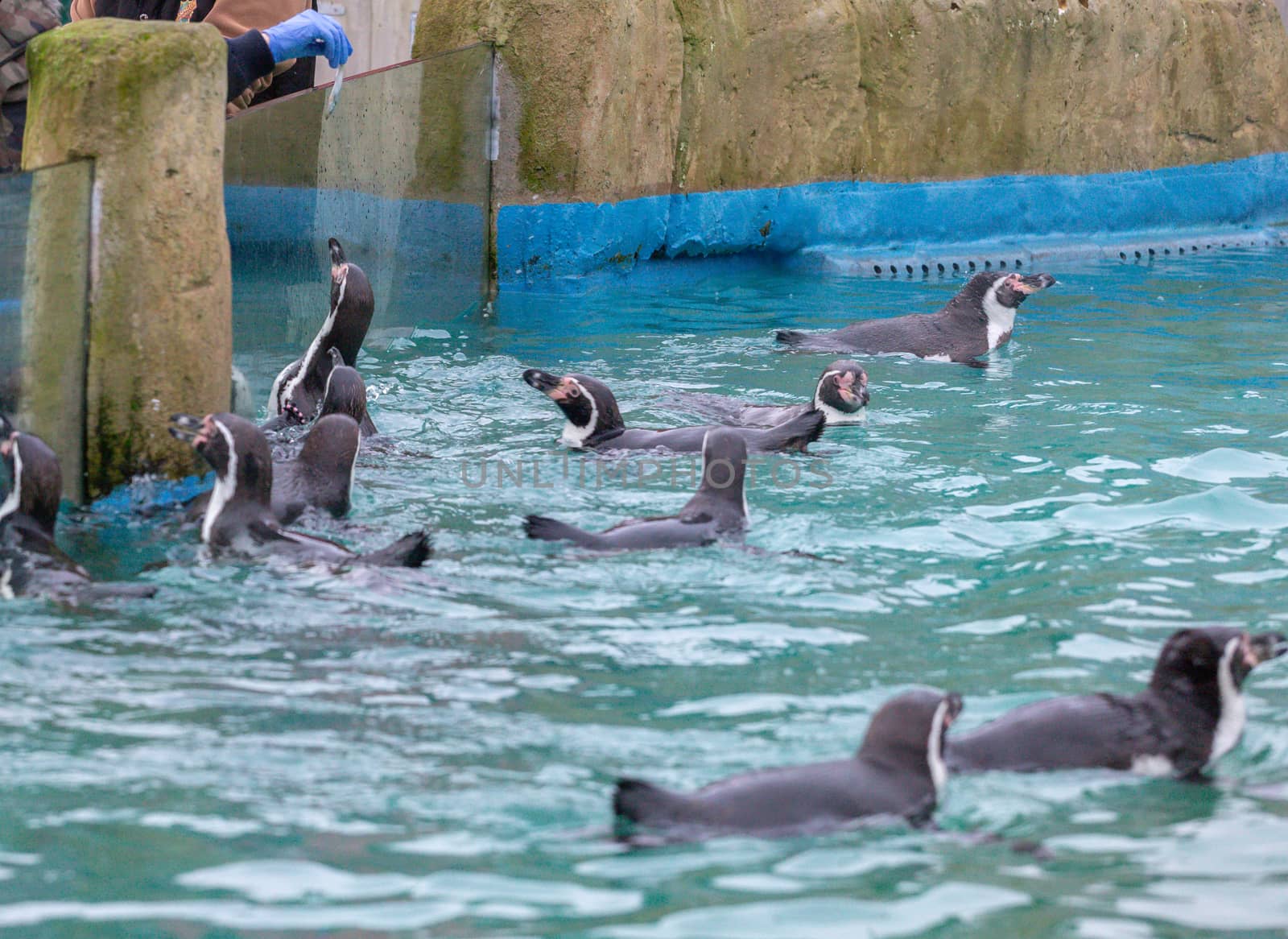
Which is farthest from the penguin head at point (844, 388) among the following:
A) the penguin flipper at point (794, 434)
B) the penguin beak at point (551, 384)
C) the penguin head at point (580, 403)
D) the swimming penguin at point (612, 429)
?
the penguin beak at point (551, 384)

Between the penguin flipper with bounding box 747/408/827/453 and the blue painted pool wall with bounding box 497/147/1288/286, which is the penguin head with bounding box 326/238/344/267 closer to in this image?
the penguin flipper with bounding box 747/408/827/453

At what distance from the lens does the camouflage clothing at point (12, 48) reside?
23.7ft

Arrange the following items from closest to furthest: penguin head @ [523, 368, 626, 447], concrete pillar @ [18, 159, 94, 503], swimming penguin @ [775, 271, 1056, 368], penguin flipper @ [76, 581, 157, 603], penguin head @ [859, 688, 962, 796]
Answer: penguin head @ [859, 688, 962, 796]
penguin flipper @ [76, 581, 157, 603]
concrete pillar @ [18, 159, 94, 503]
penguin head @ [523, 368, 626, 447]
swimming penguin @ [775, 271, 1056, 368]

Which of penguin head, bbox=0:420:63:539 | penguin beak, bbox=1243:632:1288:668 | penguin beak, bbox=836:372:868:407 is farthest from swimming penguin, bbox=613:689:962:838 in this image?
penguin beak, bbox=836:372:868:407

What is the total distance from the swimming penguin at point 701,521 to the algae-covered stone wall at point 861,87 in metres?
5.54

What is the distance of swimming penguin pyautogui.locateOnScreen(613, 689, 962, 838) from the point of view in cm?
319

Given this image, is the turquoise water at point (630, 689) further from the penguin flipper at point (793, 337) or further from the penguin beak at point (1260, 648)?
the penguin flipper at point (793, 337)

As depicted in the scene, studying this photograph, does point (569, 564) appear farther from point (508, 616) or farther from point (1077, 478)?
point (1077, 478)

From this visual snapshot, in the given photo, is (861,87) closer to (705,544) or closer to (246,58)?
(246,58)

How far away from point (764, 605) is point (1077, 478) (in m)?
2.17

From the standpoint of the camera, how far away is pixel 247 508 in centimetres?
520

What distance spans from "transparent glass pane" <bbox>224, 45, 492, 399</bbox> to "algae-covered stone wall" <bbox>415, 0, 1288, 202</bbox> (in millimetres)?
534

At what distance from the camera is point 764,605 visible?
4.77 m

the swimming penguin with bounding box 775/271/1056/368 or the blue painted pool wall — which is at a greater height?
the blue painted pool wall
